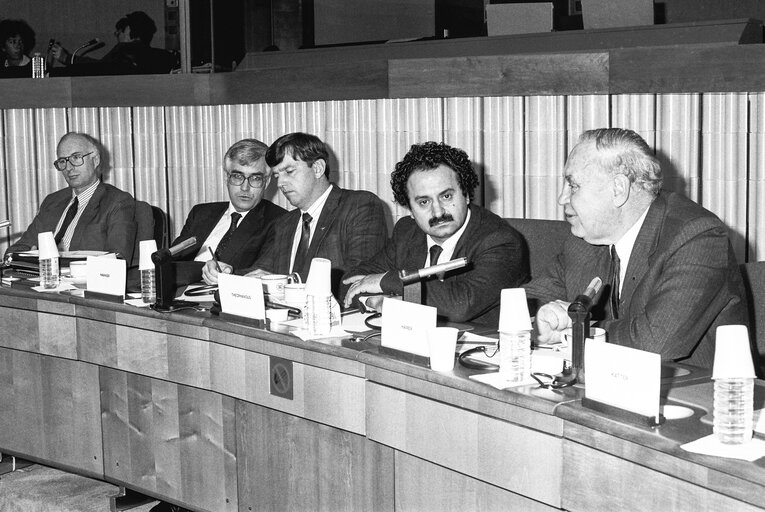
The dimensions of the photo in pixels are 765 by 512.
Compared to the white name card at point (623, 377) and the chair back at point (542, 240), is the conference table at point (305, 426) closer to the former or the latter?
the white name card at point (623, 377)

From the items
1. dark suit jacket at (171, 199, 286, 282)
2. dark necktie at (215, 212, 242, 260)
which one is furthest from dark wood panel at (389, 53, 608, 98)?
dark necktie at (215, 212, 242, 260)

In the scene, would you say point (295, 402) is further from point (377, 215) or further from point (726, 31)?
point (726, 31)

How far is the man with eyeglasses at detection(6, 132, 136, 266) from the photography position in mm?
4527

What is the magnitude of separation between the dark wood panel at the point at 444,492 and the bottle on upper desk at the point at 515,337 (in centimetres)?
24

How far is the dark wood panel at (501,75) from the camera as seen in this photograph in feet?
12.7

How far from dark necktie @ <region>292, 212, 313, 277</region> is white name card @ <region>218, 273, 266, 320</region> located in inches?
33.9

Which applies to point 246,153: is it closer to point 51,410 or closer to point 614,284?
point 51,410

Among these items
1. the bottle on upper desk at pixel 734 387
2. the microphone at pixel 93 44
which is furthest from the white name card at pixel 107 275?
the microphone at pixel 93 44

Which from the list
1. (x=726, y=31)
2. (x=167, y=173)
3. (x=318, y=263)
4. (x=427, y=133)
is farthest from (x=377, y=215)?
(x=167, y=173)

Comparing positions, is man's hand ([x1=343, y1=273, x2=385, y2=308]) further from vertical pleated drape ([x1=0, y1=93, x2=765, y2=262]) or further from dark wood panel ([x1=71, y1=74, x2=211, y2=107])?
dark wood panel ([x1=71, y1=74, x2=211, y2=107])

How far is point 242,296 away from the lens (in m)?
2.80

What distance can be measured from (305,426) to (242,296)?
0.45 metres

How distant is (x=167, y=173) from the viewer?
5.25 m

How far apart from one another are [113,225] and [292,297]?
6.04 feet
